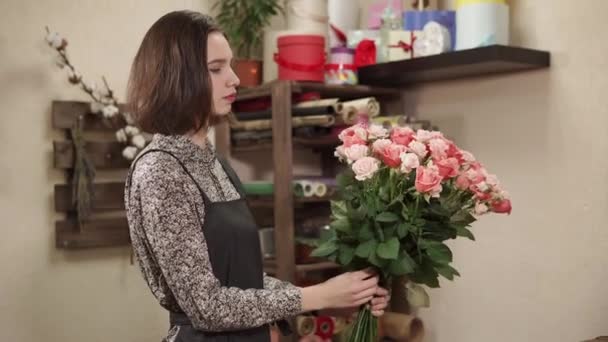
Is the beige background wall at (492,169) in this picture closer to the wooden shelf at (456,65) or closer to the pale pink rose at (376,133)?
the wooden shelf at (456,65)

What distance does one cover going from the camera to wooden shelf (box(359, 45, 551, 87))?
2297mm

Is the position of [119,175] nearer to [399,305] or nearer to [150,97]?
[399,305]

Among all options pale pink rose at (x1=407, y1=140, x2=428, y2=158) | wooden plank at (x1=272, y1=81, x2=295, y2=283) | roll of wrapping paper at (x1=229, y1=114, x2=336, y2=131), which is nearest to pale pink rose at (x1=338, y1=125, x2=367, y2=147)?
pale pink rose at (x1=407, y1=140, x2=428, y2=158)

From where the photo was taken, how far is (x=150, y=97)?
1.53 m

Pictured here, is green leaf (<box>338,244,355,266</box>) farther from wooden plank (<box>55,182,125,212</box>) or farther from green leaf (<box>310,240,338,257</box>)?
wooden plank (<box>55,182,125,212</box>)

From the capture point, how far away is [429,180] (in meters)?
1.43

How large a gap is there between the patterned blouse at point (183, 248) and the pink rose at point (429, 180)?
0.35 metres

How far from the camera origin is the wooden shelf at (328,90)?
2736mm

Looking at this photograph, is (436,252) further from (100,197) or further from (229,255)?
(100,197)

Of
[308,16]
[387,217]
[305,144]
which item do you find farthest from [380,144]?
[305,144]

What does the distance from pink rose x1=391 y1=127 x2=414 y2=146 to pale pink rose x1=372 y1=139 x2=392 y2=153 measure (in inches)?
0.7

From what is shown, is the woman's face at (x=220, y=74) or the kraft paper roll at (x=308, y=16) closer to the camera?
the woman's face at (x=220, y=74)

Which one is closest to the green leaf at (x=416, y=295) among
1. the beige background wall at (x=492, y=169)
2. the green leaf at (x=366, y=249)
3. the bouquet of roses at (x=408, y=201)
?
the bouquet of roses at (x=408, y=201)

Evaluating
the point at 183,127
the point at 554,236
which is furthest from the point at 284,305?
the point at 554,236
